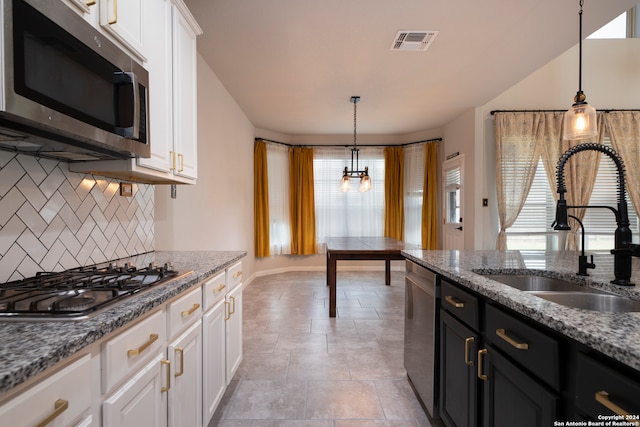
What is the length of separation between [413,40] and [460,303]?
89.9 inches

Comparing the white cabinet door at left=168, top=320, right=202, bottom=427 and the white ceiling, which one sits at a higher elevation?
the white ceiling

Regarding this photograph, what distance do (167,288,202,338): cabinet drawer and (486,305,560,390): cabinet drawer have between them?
47.3 inches

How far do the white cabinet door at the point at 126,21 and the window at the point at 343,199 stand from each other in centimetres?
457

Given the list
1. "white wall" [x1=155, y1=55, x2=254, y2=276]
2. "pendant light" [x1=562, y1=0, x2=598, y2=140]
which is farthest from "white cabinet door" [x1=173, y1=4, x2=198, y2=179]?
"pendant light" [x1=562, y1=0, x2=598, y2=140]


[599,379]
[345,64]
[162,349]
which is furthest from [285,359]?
[345,64]

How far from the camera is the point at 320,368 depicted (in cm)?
227

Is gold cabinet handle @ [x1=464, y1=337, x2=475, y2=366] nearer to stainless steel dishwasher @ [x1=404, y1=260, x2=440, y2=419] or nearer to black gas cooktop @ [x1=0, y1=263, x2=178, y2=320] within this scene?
stainless steel dishwasher @ [x1=404, y1=260, x2=440, y2=419]

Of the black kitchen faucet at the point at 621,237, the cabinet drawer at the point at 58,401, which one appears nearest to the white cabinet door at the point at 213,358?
the cabinet drawer at the point at 58,401

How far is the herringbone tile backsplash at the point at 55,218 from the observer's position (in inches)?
44.5

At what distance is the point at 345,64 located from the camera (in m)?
3.05

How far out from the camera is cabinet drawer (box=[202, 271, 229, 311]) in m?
1.49

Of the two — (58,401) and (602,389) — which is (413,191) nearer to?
(602,389)

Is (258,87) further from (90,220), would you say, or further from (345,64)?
(90,220)

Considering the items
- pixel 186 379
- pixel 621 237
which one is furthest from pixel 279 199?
pixel 621 237
